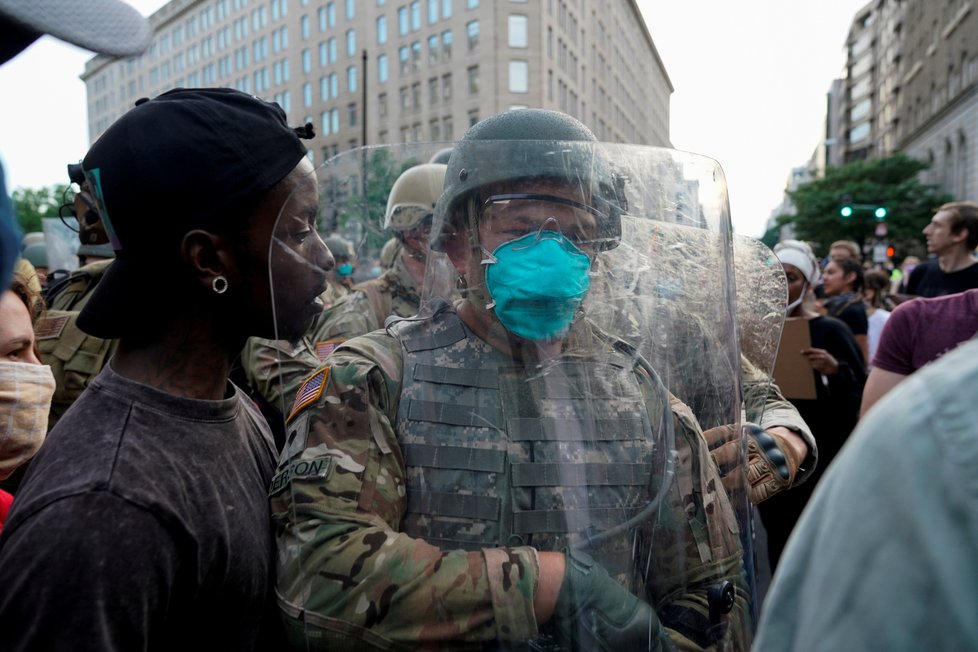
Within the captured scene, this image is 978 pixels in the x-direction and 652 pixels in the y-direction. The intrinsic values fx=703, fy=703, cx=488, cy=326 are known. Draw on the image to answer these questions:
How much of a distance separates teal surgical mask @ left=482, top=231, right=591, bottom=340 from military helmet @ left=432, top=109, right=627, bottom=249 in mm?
89

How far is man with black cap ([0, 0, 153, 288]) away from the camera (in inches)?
25.0

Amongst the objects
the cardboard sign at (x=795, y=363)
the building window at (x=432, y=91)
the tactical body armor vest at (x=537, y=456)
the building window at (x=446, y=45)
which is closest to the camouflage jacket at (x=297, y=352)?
the tactical body armor vest at (x=537, y=456)

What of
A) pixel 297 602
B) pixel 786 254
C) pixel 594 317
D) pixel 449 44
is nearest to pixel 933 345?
pixel 786 254

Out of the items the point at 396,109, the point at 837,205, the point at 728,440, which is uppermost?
the point at 396,109

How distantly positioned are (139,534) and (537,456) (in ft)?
2.28

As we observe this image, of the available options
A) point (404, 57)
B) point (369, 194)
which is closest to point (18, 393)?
point (369, 194)

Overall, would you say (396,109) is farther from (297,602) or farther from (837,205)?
(297,602)

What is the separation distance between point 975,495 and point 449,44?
53459mm

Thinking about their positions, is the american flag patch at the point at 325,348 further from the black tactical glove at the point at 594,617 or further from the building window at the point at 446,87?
the building window at the point at 446,87

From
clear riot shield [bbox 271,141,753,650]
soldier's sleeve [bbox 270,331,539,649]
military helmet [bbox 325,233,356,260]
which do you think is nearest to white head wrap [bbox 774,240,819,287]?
military helmet [bbox 325,233,356,260]

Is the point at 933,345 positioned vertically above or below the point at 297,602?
above

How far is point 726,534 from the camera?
1401 millimetres

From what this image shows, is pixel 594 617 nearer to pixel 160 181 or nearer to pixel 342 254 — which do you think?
pixel 160 181

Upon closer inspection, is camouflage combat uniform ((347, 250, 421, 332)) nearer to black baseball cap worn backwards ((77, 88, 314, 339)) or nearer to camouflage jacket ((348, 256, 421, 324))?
camouflage jacket ((348, 256, 421, 324))
